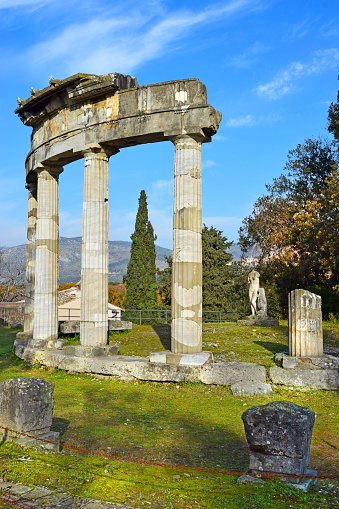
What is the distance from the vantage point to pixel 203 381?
36.0 ft

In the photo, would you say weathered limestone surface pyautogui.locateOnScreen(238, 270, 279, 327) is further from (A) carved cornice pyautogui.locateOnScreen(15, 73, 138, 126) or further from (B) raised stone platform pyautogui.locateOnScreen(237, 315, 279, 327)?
(A) carved cornice pyautogui.locateOnScreen(15, 73, 138, 126)

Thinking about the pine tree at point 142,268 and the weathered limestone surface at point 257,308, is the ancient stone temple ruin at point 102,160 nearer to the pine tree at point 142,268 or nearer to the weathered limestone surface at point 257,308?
the weathered limestone surface at point 257,308

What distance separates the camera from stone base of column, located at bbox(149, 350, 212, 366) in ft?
36.8

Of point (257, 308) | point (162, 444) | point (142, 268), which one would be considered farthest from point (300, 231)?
point (162, 444)

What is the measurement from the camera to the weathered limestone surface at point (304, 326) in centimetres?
1084

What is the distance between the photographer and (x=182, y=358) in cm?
1138

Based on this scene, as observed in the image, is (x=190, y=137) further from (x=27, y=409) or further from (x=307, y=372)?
(x=27, y=409)

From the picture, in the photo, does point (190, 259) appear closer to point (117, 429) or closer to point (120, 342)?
point (117, 429)

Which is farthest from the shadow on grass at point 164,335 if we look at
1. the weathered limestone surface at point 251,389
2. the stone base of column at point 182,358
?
the weathered limestone surface at point 251,389

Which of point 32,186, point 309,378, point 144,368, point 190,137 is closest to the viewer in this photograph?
point 309,378

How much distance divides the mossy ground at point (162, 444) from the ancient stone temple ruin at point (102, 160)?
190 centimetres

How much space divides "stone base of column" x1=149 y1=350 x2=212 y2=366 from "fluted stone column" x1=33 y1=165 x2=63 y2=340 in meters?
5.26

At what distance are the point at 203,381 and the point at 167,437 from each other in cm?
365

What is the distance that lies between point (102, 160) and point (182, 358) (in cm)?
642
